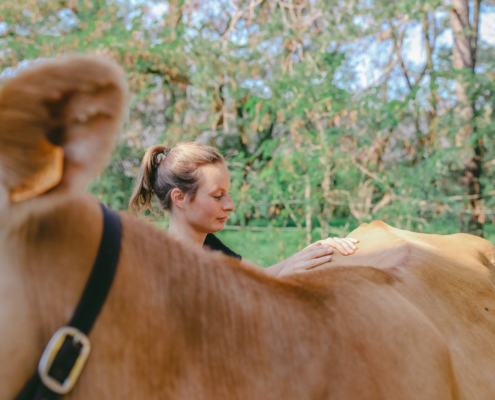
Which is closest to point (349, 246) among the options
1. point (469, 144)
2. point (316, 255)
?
point (316, 255)

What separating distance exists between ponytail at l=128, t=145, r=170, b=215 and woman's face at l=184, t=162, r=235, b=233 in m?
0.36

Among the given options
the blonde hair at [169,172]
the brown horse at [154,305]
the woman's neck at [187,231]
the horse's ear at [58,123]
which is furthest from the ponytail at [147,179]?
the horse's ear at [58,123]

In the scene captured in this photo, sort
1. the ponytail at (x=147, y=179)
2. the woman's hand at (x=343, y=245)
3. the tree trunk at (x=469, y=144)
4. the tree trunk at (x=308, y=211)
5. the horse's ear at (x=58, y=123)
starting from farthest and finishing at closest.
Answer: the tree trunk at (x=308, y=211)
the tree trunk at (x=469, y=144)
the ponytail at (x=147, y=179)
the woman's hand at (x=343, y=245)
the horse's ear at (x=58, y=123)

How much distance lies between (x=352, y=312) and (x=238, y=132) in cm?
621

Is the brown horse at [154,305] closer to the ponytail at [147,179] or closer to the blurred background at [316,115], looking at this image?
the ponytail at [147,179]

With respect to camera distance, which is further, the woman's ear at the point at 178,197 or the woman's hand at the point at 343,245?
the woman's ear at the point at 178,197

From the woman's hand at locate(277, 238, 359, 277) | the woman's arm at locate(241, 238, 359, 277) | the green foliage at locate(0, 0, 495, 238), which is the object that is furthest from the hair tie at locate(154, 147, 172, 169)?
the green foliage at locate(0, 0, 495, 238)

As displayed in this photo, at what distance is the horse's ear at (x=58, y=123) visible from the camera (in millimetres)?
737

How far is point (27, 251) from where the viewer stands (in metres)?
0.83

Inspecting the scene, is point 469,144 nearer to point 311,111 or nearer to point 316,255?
point 311,111

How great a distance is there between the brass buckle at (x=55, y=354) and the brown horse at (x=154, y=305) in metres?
0.02

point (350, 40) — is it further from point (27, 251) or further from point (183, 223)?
point (27, 251)

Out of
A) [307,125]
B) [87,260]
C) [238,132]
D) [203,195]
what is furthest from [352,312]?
[238,132]

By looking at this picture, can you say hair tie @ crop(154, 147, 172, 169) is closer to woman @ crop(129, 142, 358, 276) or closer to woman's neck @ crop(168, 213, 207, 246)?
woman @ crop(129, 142, 358, 276)
